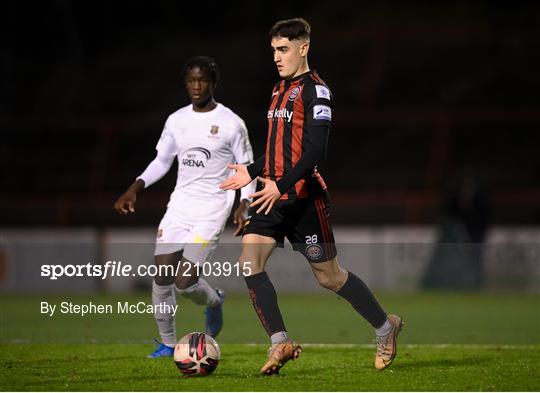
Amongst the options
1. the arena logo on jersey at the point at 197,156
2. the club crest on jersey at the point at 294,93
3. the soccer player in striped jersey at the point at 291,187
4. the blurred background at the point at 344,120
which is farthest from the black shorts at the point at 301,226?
the blurred background at the point at 344,120

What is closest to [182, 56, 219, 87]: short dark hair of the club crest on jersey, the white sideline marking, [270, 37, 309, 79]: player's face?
[270, 37, 309, 79]: player's face

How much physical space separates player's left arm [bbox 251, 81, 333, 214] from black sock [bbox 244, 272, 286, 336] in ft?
1.51

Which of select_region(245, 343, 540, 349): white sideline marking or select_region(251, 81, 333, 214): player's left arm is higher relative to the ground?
select_region(251, 81, 333, 214): player's left arm

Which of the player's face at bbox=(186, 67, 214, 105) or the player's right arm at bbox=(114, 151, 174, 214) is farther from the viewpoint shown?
the player's face at bbox=(186, 67, 214, 105)

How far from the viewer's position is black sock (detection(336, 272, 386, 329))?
269 inches

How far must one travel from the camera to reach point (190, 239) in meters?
7.81

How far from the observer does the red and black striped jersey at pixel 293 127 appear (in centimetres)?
662

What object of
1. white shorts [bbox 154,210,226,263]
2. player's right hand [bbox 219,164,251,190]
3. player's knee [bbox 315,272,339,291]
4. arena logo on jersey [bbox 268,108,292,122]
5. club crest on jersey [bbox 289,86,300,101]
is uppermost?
club crest on jersey [bbox 289,86,300,101]

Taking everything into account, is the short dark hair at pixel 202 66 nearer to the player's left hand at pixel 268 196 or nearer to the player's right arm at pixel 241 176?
the player's right arm at pixel 241 176

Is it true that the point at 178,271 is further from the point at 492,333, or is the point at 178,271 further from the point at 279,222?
the point at 492,333

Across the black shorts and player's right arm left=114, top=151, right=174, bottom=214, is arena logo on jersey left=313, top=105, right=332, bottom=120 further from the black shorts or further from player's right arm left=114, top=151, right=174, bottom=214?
player's right arm left=114, top=151, right=174, bottom=214

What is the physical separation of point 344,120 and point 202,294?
46.2ft

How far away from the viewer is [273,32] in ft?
22.1

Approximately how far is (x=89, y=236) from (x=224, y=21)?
13.3m
